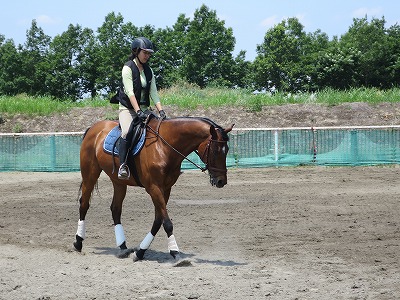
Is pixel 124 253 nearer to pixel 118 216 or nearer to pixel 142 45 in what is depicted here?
pixel 118 216

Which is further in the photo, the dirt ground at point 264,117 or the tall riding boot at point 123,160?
the dirt ground at point 264,117

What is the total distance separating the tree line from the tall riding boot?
2178 inches

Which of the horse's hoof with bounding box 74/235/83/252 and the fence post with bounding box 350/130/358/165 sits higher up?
the fence post with bounding box 350/130/358/165

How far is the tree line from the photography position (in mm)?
64562

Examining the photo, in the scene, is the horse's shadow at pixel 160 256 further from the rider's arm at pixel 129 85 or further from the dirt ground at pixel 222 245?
the rider's arm at pixel 129 85

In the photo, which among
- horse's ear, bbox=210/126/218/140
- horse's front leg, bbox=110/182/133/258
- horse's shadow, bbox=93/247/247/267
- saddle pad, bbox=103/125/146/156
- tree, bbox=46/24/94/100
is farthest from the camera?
tree, bbox=46/24/94/100

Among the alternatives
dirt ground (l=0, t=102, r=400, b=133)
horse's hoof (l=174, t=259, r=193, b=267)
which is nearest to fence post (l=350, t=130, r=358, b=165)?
dirt ground (l=0, t=102, r=400, b=133)

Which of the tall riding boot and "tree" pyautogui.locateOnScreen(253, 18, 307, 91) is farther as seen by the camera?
"tree" pyautogui.locateOnScreen(253, 18, 307, 91)

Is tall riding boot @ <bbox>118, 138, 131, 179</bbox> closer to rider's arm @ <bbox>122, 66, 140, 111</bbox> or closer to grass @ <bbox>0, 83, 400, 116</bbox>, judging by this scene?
rider's arm @ <bbox>122, 66, 140, 111</bbox>

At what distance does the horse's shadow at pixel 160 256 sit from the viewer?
8.85 m

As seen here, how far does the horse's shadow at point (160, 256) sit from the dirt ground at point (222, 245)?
2 centimetres

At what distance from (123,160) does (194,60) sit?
64.2 m

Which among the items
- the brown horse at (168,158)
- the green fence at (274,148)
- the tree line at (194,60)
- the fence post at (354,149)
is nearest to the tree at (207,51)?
the tree line at (194,60)

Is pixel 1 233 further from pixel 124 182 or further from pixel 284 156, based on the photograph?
pixel 284 156
